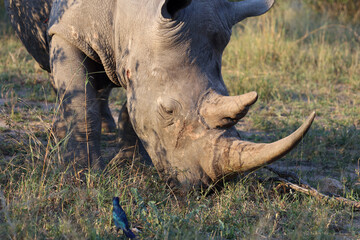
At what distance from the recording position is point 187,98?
3520 mm

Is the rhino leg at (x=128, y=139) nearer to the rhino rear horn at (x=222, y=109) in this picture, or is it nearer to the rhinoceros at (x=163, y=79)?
the rhinoceros at (x=163, y=79)

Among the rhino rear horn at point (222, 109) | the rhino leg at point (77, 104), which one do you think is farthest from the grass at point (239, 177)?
the rhino rear horn at point (222, 109)

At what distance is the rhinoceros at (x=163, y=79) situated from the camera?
11.2ft

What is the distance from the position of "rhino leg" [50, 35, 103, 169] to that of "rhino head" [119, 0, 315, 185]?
503mm

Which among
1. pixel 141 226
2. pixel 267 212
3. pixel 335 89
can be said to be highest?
pixel 141 226

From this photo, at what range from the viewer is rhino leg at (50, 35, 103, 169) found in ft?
13.6

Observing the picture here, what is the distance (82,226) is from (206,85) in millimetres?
1275

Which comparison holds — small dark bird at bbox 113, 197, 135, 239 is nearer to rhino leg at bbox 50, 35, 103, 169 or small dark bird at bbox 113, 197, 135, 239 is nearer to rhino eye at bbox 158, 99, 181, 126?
rhino eye at bbox 158, 99, 181, 126

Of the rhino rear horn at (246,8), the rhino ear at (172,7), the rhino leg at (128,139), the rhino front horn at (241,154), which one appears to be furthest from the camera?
the rhino leg at (128,139)

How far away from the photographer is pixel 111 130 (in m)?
6.07

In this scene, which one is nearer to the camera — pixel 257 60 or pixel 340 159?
pixel 340 159

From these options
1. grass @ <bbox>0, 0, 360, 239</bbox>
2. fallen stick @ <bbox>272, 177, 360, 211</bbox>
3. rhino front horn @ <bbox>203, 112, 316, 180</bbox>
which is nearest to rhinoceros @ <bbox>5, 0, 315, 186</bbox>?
rhino front horn @ <bbox>203, 112, 316, 180</bbox>

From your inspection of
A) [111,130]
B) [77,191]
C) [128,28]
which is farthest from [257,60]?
[77,191]

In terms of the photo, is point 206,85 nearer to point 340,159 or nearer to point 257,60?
point 340,159
